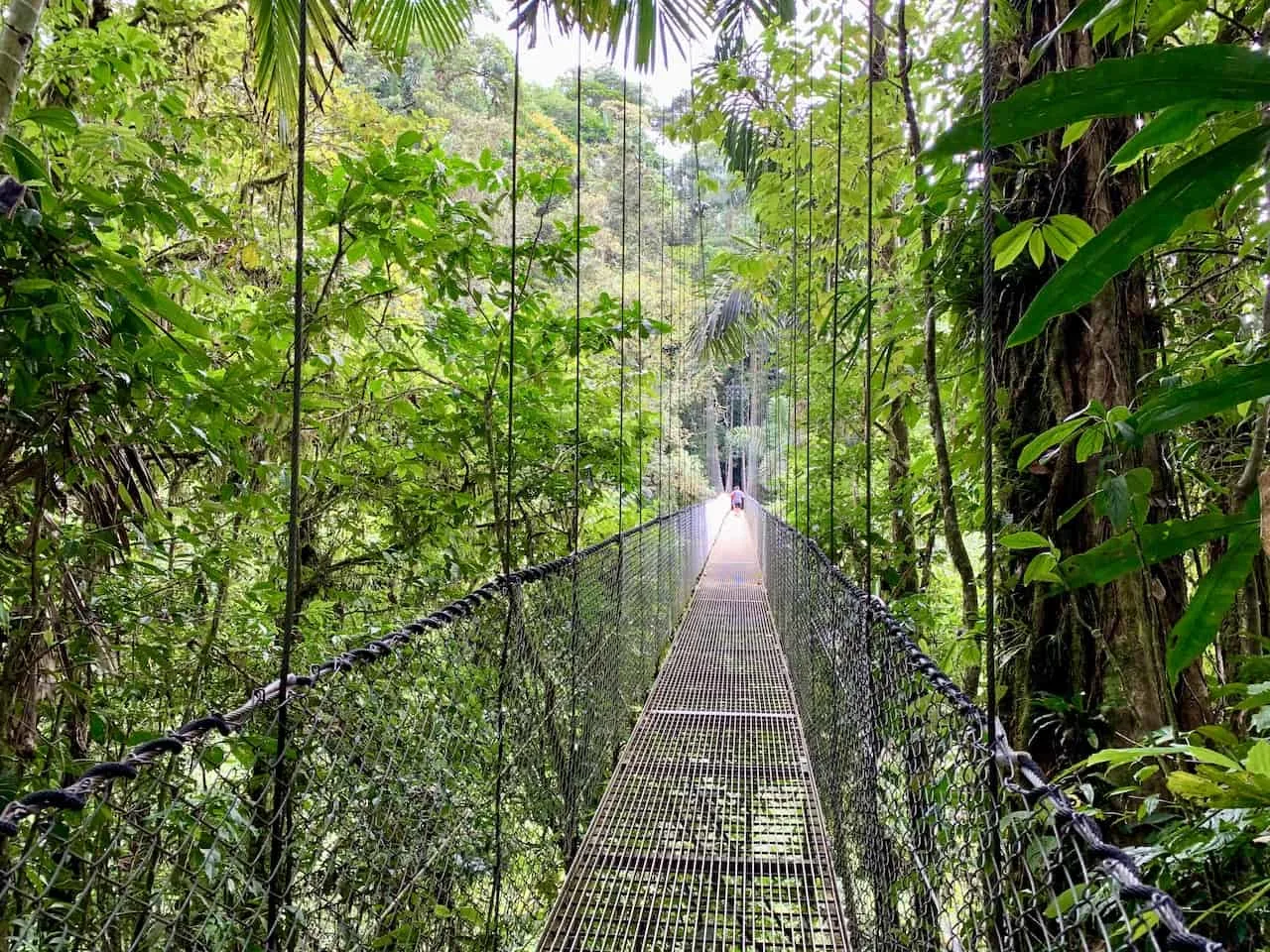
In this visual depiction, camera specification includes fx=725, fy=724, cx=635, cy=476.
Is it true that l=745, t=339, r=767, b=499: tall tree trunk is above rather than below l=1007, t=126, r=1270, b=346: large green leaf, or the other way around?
above

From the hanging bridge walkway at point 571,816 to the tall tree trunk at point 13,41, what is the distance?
0.79 metres

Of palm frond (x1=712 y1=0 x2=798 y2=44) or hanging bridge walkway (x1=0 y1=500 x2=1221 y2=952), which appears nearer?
hanging bridge walkway (x1=0 y1=500 x2=1221 y2=952)

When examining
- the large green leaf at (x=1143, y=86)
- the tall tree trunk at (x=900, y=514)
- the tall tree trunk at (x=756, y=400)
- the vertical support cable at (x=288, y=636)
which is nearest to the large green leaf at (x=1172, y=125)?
the large green leaf at (x=1143, y=86)

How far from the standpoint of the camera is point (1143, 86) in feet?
1.34

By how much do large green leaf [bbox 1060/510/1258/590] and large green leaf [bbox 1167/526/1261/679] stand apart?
0.01 metres

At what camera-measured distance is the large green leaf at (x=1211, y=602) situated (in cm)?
53

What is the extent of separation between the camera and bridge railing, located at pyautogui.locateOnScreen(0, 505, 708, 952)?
63 centimetres

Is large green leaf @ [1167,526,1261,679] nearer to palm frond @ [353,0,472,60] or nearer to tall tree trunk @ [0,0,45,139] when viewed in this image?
tall tree trunk @ [0,0,45,139]

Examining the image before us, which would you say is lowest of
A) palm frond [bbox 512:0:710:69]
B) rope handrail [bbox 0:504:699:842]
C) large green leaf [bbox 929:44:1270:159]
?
rope handrail [bbox 0:504:699:842]

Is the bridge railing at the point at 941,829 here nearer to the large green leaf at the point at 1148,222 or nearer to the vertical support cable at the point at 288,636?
the large green leaf at the point at 1148,222

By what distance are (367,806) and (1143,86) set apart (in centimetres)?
110

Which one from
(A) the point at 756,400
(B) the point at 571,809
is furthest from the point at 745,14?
(A) the point at 756,400

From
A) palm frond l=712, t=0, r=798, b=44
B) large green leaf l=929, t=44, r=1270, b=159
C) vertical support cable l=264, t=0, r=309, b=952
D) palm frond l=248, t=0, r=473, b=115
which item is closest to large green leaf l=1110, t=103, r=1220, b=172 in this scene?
large green leaf l=929, t=44, r=1270, b=159

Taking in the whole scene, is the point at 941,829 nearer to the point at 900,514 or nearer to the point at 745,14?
the point at 900,514
